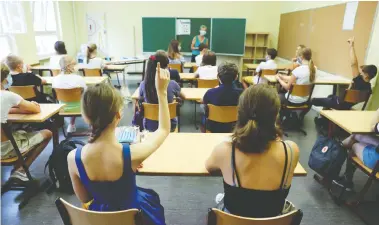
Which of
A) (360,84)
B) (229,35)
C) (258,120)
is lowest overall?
(360,84)

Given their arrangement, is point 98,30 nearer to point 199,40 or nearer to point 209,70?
point 199,40

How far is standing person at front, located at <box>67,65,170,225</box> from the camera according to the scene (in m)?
1.15

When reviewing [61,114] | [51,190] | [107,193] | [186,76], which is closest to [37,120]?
[51,190]

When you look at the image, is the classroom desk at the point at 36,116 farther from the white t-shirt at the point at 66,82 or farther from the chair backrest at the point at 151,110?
the chair backrest at the point at 151,110

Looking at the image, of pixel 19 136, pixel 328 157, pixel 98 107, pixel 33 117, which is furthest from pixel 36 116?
pixel 328 157

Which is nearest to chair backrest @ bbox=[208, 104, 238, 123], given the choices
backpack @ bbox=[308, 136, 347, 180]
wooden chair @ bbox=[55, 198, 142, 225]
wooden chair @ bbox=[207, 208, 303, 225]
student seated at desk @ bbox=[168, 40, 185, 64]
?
backpack @ bbox=[308, 136, 347, 180]

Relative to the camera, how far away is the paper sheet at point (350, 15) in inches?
166

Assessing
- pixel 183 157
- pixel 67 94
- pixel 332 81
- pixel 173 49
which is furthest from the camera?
pixel 173 49

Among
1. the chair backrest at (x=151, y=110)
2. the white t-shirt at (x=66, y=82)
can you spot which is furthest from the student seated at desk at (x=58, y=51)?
the chair backrest at (x=151, y=110)

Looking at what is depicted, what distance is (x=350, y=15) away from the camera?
4.31 metres

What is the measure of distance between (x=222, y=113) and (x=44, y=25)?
595cm

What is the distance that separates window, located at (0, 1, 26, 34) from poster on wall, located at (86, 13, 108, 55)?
2.46 m

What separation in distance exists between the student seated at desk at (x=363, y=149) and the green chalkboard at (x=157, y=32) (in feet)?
20.2

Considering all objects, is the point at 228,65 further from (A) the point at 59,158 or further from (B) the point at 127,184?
(A) the point at 59,158
